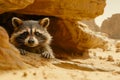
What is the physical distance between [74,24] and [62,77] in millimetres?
5082

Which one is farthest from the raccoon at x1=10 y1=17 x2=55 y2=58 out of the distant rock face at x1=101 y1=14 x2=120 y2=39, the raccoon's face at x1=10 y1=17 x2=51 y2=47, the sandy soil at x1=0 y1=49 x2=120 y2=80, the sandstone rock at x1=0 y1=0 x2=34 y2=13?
the distant rock face at x1=101 y1=14 x2=120 y2=39

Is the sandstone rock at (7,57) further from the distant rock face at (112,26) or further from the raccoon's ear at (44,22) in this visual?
the distant rock face at (112,26)

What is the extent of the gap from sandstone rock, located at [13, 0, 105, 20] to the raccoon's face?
1.68 feet

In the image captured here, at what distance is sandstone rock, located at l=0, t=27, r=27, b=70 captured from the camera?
241 inches

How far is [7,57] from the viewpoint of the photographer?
20.4 ft

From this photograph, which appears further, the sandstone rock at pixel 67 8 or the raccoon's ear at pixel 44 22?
the sandstone rock at pixel 67 8

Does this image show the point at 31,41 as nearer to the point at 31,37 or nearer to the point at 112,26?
the point at 31,37

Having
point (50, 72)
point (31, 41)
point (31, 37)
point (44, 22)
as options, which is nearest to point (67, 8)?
point (44, 22)

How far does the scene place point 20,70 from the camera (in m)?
6.25

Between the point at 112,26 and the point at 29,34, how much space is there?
23666mm

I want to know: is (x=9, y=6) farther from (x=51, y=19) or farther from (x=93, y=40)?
(x=93, y=40)

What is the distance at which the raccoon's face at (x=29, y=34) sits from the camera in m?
8.25

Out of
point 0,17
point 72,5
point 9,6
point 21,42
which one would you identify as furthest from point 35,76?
point 0,17

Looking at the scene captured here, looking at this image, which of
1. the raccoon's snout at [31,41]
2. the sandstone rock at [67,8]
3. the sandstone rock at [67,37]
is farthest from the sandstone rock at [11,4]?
the sandstone rock at [67,37]
